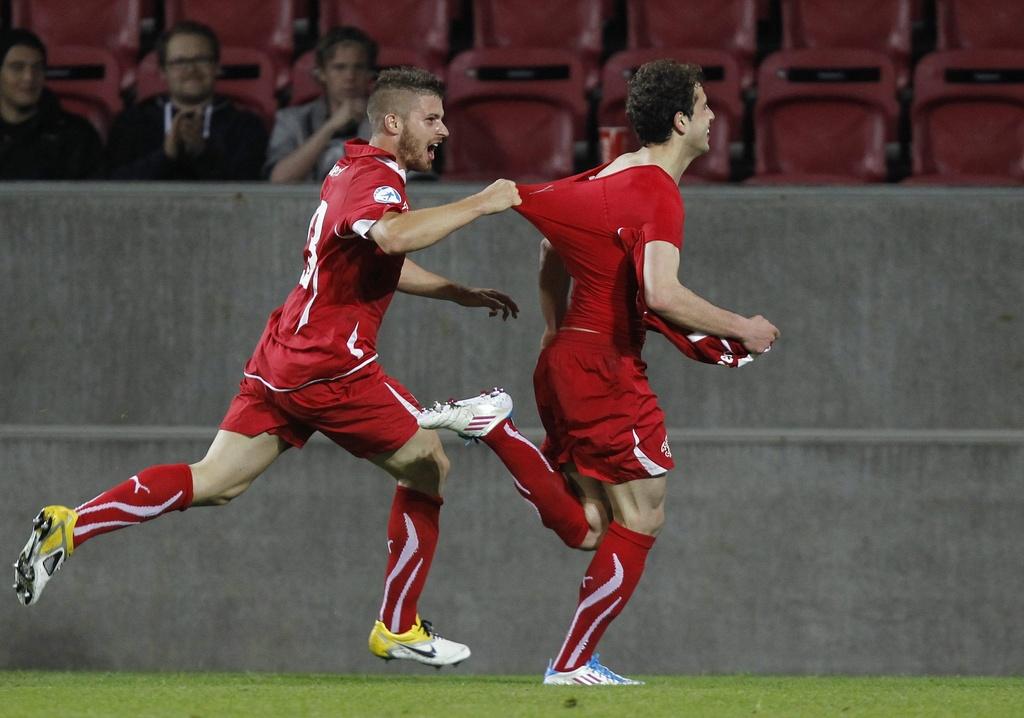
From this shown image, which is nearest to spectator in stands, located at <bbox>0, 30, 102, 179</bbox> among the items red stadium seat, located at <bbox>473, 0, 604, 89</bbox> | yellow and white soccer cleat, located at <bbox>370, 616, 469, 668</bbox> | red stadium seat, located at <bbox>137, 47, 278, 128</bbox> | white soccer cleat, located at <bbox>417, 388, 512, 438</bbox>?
red stadium seat, located at <bbox>137, 47, 278, 128</bbox>

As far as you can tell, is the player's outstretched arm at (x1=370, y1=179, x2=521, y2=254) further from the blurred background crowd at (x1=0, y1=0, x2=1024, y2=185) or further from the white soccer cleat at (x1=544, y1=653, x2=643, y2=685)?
the blurred background crowd at (x1=0, y1=0, x2=1024, y2=185)

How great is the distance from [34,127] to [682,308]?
381 cm

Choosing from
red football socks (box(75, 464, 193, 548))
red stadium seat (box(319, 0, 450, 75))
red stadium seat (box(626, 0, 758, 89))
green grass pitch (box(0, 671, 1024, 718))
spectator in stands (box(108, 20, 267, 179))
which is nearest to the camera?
green grass pitch (box(0, 671, 1024, 718))

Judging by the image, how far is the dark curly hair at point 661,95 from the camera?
14.6 feet

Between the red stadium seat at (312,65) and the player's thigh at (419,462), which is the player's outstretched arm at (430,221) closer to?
the player's thigh at (419,462)

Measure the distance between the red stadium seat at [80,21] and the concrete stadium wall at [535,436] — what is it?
2648 mm

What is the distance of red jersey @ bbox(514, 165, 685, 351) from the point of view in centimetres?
436

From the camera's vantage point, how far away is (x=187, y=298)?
600 centimetres

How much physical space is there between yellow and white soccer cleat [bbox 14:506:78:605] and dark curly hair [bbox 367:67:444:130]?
1448mm

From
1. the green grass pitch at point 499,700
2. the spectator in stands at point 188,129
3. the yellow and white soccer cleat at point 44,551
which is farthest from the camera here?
the spectator in stands at point 188,129

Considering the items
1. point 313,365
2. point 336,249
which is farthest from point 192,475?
point 336,249

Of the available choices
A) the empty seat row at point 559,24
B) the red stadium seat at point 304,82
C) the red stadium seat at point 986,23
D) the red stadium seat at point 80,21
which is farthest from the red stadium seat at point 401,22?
the red stadium seat at point 986,23

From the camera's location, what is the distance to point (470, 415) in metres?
4.67

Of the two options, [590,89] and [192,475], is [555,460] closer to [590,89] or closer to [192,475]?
[192,475]
